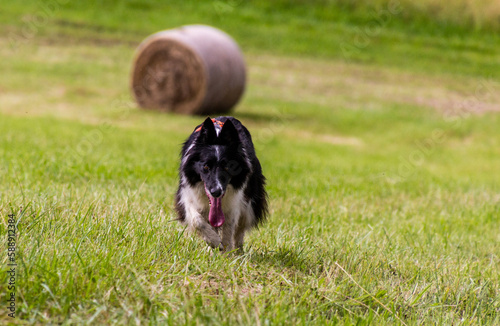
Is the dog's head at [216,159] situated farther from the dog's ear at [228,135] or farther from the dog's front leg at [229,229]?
the dog's front leg at [229,229]

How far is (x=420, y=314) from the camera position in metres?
3.42

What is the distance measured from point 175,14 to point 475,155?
65.8 feet

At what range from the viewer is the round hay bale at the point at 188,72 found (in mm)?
17031

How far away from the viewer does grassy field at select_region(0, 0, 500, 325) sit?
9.87 ft

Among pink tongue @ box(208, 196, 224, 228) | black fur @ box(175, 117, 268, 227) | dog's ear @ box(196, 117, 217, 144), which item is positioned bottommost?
pink tongue @ box(208, 196, 224, 228)

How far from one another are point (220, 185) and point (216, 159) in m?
0.19

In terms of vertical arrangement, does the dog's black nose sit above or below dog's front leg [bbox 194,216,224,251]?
above

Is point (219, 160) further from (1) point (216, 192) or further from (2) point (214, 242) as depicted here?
(2) point (214, 242)

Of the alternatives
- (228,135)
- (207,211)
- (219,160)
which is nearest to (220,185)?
(219,160)

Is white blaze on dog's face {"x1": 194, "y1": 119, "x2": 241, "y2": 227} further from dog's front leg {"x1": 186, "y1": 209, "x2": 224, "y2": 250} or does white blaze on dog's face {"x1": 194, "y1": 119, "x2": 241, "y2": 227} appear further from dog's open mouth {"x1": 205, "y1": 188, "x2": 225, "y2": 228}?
dog's front leg {"x1": 186, "y1": 209, "x2": 224, "y2": 250}

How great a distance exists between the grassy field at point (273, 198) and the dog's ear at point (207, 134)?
66 centimetres

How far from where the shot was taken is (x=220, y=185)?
373cm

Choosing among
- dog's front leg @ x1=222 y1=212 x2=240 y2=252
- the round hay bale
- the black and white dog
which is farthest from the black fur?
the round hay bale

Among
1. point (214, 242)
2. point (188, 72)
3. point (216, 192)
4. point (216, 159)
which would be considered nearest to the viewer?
point (216, 192)
